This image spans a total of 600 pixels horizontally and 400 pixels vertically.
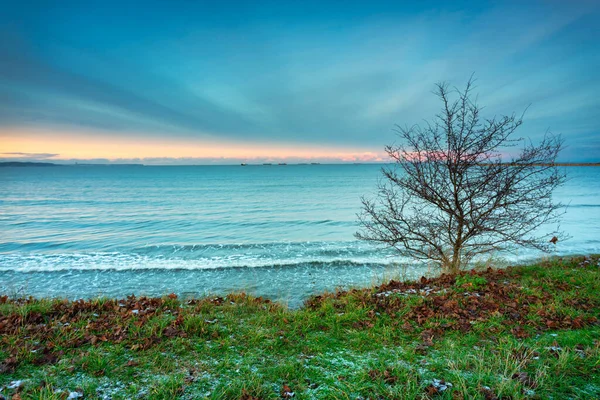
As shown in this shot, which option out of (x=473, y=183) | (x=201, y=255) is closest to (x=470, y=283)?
(x=473, y=183)

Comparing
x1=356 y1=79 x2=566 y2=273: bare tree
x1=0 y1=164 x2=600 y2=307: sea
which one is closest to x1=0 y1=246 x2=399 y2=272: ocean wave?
x1=0 y1=164 x2=600 y2=307: sea

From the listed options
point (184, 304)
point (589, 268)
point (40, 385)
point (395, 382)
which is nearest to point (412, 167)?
point (589, 268)

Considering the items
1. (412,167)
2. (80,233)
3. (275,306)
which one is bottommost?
(80,233)

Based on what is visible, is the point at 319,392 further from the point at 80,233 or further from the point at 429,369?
the point at 80,233

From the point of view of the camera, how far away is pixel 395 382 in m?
4.19

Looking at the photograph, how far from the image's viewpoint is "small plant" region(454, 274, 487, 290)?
26.1 ft

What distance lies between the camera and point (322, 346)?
17.8 ft

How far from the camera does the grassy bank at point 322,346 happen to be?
411cm

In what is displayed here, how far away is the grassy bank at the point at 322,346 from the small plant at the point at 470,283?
43 mm

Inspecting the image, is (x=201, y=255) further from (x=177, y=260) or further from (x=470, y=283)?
(x=470, y=283)

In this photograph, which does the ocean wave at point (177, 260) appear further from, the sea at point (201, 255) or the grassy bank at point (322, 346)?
the grassy bank at point (322, 346)

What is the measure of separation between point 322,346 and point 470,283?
481 centimetres

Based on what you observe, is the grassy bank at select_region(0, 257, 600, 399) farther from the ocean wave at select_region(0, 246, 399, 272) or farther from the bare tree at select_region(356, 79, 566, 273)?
the ocean wave at select_region(0, 246, 399, 272)

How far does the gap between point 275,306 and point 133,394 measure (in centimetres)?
418
